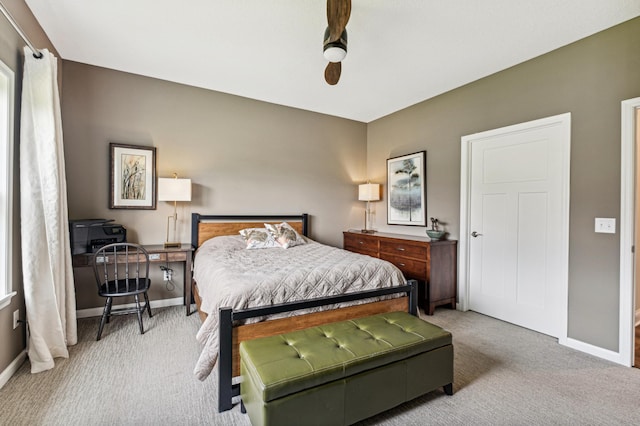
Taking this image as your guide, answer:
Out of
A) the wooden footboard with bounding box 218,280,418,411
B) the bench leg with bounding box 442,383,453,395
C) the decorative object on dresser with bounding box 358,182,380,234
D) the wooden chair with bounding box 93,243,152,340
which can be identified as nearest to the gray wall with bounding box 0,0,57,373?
the wooden chair with bounding box 93,243,152,340

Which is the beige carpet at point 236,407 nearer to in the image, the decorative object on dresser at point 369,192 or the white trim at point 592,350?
the white trim at point 592,350

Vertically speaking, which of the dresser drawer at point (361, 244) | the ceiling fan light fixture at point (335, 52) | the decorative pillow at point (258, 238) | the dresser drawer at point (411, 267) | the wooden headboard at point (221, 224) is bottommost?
the dresser drawer at point (411, 267)

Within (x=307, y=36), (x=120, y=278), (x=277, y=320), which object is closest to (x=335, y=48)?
(x=307, y=36)

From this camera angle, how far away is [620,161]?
243 centimetres

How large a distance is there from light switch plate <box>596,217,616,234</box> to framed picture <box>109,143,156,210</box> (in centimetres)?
453

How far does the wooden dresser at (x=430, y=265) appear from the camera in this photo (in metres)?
3.51

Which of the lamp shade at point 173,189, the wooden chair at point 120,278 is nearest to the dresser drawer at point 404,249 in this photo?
the lamp shade at point 173,189

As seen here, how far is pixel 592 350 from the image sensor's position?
2.57 metres

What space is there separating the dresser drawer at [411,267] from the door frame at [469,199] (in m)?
0.54

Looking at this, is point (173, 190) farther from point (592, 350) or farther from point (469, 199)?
point (592, 350)

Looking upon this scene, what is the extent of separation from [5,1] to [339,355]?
3.19 meters

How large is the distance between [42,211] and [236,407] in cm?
208

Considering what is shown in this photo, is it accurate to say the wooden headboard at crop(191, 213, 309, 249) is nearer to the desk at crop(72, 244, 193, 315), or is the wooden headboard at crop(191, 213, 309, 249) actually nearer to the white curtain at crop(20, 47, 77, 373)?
the desk at crop(72, 244, 193, 315)

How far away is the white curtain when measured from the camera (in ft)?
7.25
